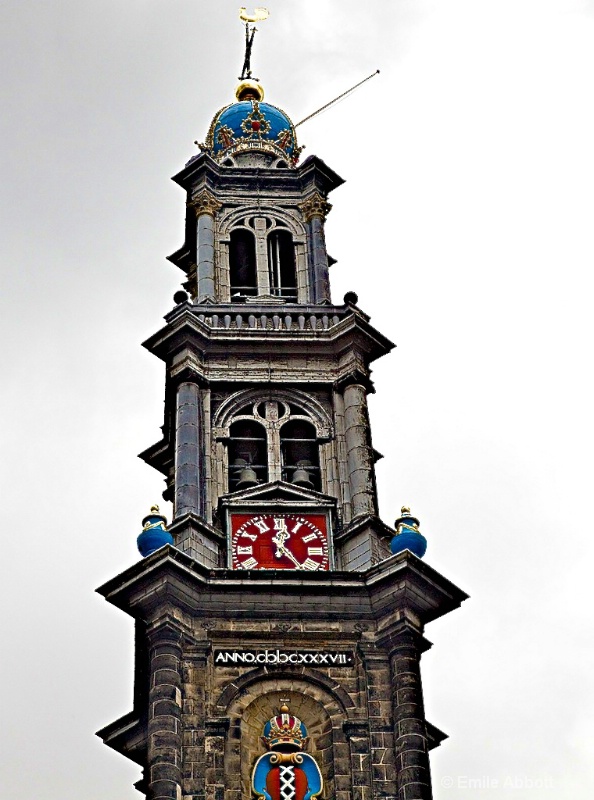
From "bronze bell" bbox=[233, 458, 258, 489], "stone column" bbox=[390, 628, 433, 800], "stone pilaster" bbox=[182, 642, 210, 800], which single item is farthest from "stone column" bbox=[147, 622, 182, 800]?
"bronze bell" bbox=[233, 458, 258, 489]

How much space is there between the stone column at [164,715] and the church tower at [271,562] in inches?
1.7

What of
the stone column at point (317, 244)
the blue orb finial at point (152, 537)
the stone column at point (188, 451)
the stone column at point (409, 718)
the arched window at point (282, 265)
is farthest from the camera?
the arched window at point (282, 265)

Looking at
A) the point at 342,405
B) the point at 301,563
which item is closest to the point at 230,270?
the point at 342,405

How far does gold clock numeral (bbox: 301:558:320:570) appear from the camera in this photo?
57.0m

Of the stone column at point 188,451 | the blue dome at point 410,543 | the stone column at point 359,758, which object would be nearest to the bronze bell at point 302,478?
the stone column at point 188,451

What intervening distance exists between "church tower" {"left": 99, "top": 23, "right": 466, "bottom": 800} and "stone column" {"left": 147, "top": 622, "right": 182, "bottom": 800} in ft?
0.14

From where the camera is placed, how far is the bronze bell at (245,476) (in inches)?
2356

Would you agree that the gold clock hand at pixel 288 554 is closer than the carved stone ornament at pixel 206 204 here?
Yes

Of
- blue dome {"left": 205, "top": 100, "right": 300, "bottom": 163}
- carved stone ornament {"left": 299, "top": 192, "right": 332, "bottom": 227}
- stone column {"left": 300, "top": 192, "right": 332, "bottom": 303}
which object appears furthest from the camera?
blue dome {"left": 205, "top": 100, "right": 300, "bottom": 163}

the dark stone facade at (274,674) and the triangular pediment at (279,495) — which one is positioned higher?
the triangular pediment at (279,495)

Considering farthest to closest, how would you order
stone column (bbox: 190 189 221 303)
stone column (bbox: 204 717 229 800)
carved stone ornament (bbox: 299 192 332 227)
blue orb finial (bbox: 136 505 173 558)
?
1. carved stone ornament (bbox: 299 192 332 227)
2. stone column (bbox: 190 189 221 303)
3. blue orb finial (bbox: 136 505 173 558)
4. stone column (bbox: 204 717 229 800)

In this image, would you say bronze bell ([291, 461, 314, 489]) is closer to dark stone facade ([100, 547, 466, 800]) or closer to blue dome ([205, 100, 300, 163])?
dark stone facade ([100, 547, 466, 800])

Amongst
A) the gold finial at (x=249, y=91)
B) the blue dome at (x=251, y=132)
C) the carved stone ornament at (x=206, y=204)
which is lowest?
the carved stone ornament at (x=206, y=204)

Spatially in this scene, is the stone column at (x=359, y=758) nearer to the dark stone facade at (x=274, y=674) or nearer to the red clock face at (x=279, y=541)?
the dark stone facade at (x=274, y=674)
